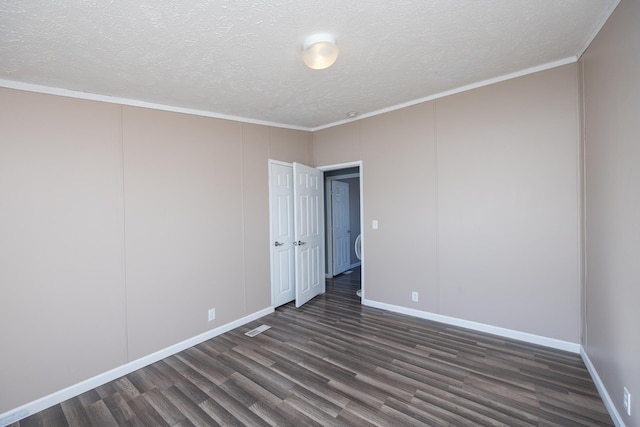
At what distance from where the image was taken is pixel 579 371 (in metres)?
2.37

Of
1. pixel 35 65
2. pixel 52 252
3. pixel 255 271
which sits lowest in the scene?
pixel 255 271

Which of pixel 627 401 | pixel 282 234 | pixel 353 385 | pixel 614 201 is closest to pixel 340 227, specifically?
pixel 282 234

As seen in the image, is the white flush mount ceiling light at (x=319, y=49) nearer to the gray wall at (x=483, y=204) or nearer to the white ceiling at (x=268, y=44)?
the white ceiling at (x=268, y=44)

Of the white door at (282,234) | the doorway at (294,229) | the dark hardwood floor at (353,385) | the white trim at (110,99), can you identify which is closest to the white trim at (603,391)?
the dark hardwood floor at (353,385)

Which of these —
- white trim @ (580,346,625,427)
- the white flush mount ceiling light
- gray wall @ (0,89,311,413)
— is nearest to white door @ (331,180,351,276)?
gray wall @ (0,89,311,413)

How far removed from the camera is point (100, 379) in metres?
2.49

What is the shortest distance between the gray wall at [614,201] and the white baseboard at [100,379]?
136 inches

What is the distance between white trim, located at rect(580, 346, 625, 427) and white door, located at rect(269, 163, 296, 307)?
10.9ft

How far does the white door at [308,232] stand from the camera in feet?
13.7

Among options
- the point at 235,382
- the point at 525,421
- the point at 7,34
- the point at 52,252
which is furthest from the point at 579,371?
the point at 7,34

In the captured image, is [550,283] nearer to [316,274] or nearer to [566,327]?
[566,327]

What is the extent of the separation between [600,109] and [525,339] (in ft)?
7.23

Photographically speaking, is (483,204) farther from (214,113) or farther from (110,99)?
(110,99)

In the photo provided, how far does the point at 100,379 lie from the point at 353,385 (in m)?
2.22
